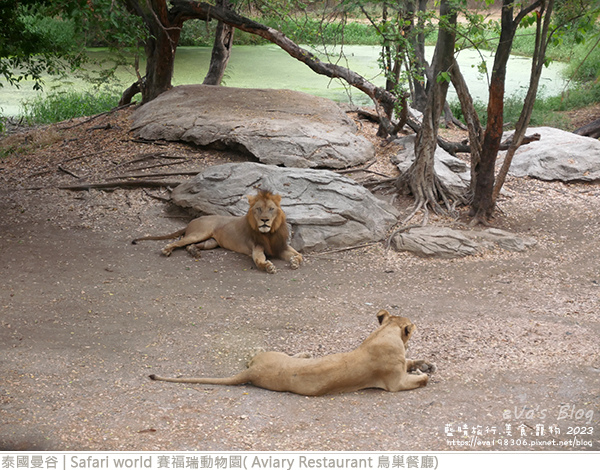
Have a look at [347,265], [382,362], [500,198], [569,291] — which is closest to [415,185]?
[500,198]

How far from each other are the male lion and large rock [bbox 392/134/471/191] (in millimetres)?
3371

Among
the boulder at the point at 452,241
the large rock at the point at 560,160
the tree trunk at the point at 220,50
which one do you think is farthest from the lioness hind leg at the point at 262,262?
the tree trunk at the point at 220,50

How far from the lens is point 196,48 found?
24.3 m

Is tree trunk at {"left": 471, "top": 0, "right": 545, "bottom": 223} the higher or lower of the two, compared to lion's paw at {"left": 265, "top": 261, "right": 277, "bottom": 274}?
higher

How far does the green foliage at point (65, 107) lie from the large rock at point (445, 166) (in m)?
8.09

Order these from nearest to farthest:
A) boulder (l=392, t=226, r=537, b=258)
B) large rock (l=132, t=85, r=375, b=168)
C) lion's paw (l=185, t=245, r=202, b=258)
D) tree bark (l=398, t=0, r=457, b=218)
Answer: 1. lion's paw (l=185, t=245, r=202, b=258)
2. boulder (l=392, t=226, r=537, b=258)
3. tree bark (l=398, t=0, r=457, b=218)
4. large rock (l=132, t=85, r=375, b=168)

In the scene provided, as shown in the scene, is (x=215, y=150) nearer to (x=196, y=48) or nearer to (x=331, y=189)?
(x=331, y=189)

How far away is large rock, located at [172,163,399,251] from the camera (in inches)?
307

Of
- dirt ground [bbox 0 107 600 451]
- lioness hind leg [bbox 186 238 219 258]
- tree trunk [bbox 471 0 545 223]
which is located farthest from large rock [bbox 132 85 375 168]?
lioness hind leg [bbox 186 238 219 258]

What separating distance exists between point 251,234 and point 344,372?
3359mm

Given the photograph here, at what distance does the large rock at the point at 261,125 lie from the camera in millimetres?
9961

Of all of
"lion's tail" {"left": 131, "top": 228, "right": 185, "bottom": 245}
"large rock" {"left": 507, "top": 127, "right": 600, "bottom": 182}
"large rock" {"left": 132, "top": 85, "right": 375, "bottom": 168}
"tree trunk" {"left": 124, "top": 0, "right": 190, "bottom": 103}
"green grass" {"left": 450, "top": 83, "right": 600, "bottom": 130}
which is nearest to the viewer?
"lion's tail" {"left": 131, "top": 228, "right": 185, "bottom": 245}

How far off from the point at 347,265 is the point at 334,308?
1.29 metres

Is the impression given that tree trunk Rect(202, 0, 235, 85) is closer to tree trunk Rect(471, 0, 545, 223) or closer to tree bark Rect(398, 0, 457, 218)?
tree bark Rect(398, 0, 457, 218)
